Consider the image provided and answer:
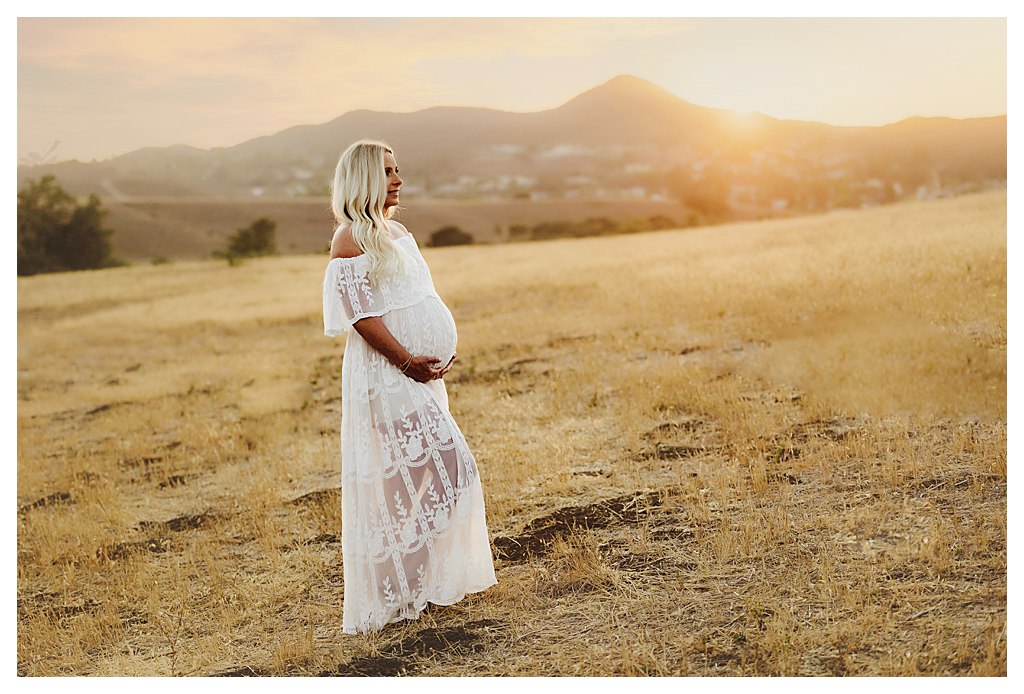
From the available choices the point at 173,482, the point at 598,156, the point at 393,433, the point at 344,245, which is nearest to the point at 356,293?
the point at 344,245

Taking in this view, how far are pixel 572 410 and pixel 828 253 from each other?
5563 millimetres

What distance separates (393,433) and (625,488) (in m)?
2.22

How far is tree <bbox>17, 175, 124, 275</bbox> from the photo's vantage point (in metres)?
20.4

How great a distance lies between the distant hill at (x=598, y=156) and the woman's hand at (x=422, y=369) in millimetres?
4658

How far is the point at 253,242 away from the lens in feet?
84.9

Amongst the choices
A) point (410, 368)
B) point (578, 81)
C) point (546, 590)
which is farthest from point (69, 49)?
point (546, 590)

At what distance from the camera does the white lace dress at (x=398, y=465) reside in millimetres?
3922

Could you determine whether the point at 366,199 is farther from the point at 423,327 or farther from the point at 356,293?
the point at 423,327

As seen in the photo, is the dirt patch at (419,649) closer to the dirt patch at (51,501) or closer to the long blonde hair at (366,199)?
the long blonde hair at (366,199)

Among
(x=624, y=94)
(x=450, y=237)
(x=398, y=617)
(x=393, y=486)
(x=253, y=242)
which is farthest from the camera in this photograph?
(x=253, y=242)

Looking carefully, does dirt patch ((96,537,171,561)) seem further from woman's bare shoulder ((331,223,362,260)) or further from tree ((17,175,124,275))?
tree ((17,175,124,275))

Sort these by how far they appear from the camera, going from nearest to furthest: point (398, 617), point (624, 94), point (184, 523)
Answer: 1. point (398, 617)
2. point (184, 523)
3. point (624, 94)

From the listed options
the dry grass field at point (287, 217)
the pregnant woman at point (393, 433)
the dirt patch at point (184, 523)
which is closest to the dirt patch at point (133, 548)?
the dirt patch at point (184, 523)

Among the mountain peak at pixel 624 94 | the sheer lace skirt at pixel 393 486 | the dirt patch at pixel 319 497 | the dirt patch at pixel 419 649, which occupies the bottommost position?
the dirt patch at pixel 419 649
